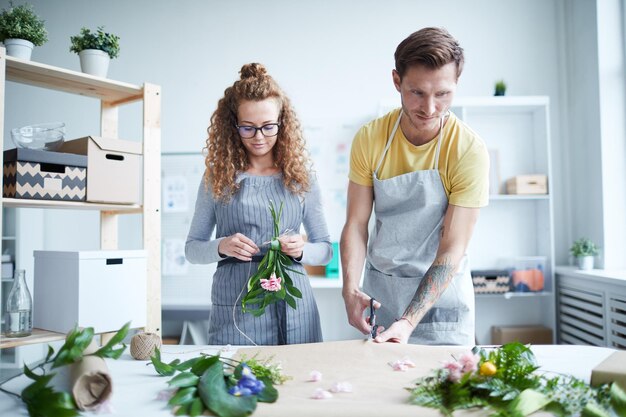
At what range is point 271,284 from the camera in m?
1.67

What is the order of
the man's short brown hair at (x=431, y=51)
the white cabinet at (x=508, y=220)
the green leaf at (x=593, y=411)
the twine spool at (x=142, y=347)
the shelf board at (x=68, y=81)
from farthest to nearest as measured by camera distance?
the white cabinet at (x=508, y=220) < the shelf board at (x=68, y=81) < the man's short brown hair at (x=431, y=51) < the twine spool at (x=142, y=347) < the green leaf at (x=593, y=411)

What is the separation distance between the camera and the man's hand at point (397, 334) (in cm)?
143

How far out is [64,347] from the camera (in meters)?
1.04

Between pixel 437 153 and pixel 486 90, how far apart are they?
7.95 feet

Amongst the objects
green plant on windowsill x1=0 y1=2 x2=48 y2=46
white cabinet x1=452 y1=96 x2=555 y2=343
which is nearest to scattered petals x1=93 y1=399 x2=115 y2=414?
green plant on windowsill x1=0 y1=2 x2=48 y2=46

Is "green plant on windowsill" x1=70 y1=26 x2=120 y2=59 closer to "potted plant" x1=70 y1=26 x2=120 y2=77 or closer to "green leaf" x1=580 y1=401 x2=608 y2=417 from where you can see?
"potted plant" x1=70 y1=26 x2=120 y2=77

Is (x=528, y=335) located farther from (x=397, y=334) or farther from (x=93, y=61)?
(x=93, y=61)

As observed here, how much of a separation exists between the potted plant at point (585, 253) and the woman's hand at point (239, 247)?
8.20 feet

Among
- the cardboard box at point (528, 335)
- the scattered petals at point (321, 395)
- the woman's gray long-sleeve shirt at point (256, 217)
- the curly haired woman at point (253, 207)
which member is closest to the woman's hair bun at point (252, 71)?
the curly haired woman at point (253, 207)

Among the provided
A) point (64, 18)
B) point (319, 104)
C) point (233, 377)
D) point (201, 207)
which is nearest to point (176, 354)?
point (233, 377)

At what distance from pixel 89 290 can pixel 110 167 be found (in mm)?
557

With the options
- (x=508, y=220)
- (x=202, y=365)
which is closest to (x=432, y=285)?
(x=202, y=365)

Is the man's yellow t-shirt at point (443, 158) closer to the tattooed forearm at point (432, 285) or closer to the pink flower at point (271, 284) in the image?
the tattooed forearm at point (432, 285)

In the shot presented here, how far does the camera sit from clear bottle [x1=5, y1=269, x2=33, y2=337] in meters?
2.07
